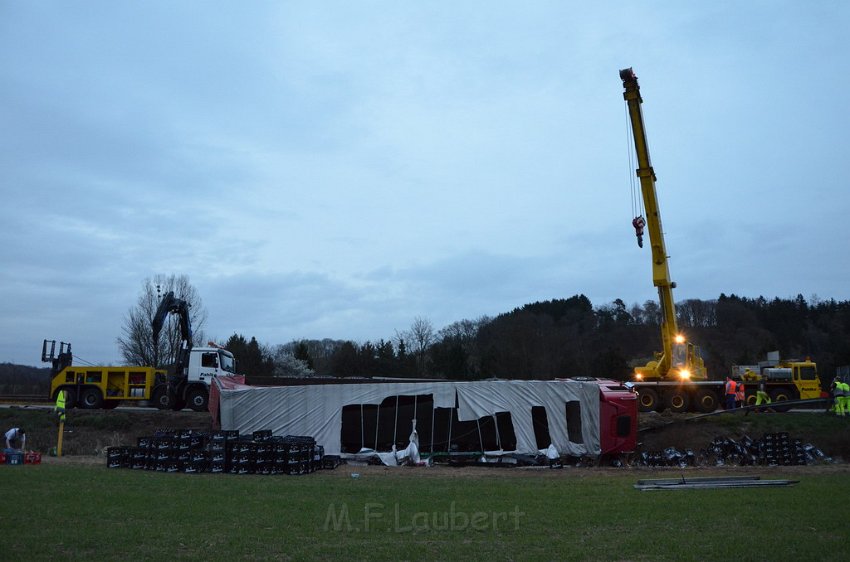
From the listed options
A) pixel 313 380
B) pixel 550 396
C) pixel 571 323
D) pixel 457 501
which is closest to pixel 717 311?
pixel 571 323

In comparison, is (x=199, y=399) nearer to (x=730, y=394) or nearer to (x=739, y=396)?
(x=730, y=394)

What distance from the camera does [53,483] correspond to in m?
14.2

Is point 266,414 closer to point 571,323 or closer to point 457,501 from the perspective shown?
point 457,501

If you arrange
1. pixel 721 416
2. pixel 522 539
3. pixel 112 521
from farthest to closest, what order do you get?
1. pixel 721 416
2. pixel 112 521
3. pixel 522 539

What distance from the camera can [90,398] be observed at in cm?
3109

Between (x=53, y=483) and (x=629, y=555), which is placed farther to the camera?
(x=53, y=483)

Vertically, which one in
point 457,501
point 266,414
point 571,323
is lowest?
point 457,501

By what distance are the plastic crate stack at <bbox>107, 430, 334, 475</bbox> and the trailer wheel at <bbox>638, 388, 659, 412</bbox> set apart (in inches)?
705

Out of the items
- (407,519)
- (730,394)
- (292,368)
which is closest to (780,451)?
(730,394)

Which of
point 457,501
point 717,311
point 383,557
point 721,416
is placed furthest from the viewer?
point 717,311

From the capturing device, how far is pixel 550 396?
71.5 feet

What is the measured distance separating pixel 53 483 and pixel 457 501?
8309mm

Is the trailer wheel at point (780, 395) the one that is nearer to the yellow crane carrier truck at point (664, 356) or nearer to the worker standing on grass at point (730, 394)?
the yellow crane carrier truck at point (664, 356)

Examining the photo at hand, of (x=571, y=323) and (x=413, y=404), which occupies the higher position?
(x=571, y=323)
